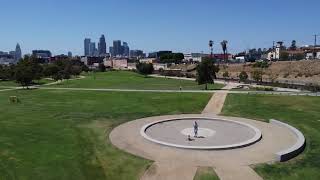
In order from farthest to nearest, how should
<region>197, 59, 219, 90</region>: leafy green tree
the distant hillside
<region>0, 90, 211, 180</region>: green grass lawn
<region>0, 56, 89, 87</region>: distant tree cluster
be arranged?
the distant hillside < <region>0, 56, 89, 87</region>: distant tree cluster < <region>197, 59, 219, 90</region>: leafy green tree < <region>0, 90, 211, 180</region>: green grass lawn

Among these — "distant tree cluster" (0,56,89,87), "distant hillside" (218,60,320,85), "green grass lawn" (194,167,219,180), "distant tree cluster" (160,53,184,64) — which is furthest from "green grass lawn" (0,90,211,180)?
"distant tree cluster" (160,53,184,64)

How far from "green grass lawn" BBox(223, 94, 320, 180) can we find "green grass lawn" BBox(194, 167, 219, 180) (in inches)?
109

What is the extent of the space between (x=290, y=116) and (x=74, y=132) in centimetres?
2139

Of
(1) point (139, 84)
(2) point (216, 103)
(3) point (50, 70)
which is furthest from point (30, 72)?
(2) point (216, 103)

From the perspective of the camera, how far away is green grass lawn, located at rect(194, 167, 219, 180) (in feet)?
72.1

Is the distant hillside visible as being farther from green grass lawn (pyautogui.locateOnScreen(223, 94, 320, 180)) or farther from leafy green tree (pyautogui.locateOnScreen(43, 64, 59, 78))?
green grass lawn (pyautogui.locateOnScreen(223, 94, 320, 180))

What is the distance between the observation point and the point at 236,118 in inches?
1521

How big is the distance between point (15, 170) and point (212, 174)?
11752 millimetres

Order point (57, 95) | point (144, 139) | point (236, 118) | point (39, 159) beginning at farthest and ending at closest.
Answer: point (57, 95) < point (236, 118) < point (144, 139) < point (39, 159)

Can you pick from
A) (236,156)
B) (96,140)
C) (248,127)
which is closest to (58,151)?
(96,140)

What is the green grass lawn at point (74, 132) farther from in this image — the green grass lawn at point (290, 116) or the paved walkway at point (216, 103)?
the green grass lawn at point (290, 116)

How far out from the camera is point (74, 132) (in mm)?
32906

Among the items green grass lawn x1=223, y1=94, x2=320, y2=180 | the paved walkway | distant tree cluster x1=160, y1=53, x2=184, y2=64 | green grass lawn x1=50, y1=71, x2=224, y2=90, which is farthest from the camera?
distant tree cluster x1=160, y1=53, x2=184, y2=64

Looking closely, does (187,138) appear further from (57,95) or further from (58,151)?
(57,95)
